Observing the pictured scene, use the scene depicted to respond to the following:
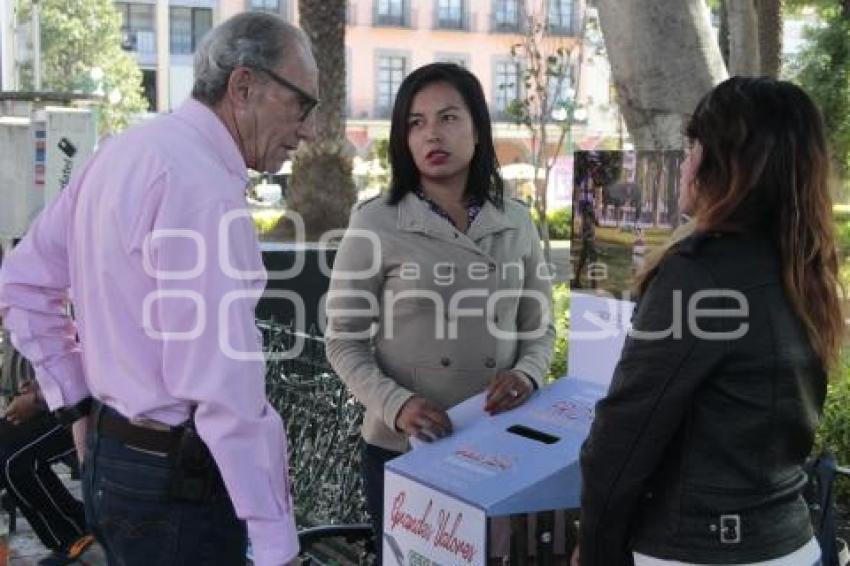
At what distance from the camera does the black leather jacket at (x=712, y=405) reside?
70.2 inches

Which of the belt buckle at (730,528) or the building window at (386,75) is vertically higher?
the building window at (386,75)

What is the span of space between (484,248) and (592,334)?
764 millimetres

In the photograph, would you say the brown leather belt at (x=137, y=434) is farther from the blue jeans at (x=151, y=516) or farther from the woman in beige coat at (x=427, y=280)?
the woman in beige coat at (x=427, y=280)

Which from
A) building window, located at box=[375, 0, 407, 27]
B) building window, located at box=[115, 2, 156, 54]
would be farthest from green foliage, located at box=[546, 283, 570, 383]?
building window, located at box=[115, 2, 156, 54]

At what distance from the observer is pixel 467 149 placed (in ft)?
9.39

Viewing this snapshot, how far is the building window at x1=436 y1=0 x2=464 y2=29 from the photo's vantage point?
5344cm

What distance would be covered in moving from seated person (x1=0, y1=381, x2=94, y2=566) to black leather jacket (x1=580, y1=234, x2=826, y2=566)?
3.12 metres

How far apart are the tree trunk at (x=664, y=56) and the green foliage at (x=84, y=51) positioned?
3609 centimetres

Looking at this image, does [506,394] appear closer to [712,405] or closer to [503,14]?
[712,405]

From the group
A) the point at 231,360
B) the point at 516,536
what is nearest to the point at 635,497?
the point at 516,536

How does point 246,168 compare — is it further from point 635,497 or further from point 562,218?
point 562,218

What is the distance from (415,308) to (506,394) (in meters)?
0.40

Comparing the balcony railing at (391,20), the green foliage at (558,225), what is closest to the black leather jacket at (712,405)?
the green foliage at (558,225)

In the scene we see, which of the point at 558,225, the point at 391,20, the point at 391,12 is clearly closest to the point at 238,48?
the point at 558,225
